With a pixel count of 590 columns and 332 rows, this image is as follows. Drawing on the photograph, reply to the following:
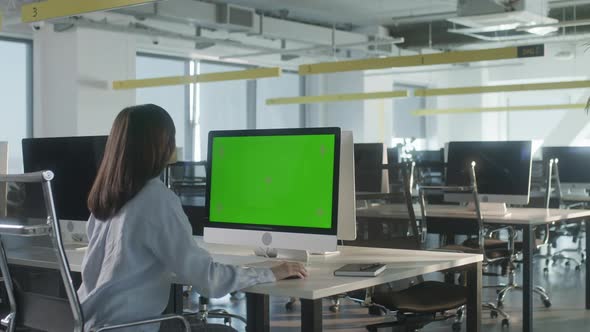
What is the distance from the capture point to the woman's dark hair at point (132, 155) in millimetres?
2352

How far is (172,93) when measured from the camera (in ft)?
42.7

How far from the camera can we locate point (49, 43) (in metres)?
11.1

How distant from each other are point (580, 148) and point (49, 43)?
725 cm

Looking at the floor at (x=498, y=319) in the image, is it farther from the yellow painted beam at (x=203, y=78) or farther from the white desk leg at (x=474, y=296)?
the yellow painted beam at (x=203, y=78)

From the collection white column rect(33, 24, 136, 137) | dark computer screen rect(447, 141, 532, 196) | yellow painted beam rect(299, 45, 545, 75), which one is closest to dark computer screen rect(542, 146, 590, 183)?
Answer: yellow painted beam rect(299, 45, 545, 75)

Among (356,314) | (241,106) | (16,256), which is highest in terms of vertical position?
(241,106)

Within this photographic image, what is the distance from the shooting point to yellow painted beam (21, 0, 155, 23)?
5887 millimetres

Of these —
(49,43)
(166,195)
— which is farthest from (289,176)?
(49,43)

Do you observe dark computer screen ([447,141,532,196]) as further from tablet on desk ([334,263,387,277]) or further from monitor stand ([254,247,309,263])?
tablet on desk ([334,263,387,277])

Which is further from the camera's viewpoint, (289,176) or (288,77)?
(288,77)

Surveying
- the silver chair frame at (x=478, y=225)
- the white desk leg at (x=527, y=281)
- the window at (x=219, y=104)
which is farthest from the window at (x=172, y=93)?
the white desk leg at (x=527, y=281)

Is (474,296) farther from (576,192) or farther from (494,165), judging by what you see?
(576,192)

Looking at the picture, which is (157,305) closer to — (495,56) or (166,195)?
(166,195)

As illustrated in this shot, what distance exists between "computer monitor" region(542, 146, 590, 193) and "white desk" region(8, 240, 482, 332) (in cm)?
564
